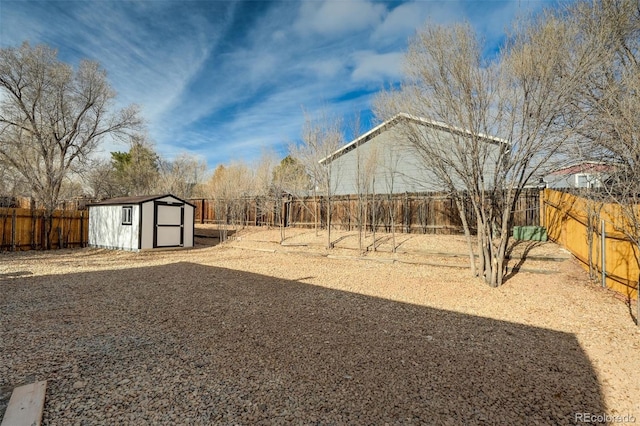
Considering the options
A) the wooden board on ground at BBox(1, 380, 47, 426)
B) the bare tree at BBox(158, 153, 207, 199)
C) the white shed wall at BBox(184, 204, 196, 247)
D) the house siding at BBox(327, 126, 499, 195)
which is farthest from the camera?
the bare tree at BBox(158, 153, 207, 199)

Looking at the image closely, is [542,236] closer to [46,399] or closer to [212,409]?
[212,409]

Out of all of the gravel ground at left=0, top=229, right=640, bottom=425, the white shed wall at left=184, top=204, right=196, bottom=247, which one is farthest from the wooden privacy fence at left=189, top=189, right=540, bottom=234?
the gravel ground at left=0, top=229, right=640, bottom=425

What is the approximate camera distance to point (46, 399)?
2.54 meters

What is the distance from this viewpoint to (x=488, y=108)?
6594 mm

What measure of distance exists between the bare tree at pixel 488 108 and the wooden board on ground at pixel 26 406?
7.17 meters

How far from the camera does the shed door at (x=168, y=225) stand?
1374 cm

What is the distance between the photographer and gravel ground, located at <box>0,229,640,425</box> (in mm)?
2547

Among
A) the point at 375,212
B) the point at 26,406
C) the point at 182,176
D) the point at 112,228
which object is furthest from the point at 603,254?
the point at 182,176

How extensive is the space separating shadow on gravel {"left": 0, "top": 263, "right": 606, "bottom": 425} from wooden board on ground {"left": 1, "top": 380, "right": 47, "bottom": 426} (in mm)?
85

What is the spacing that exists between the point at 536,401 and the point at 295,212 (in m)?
15.2

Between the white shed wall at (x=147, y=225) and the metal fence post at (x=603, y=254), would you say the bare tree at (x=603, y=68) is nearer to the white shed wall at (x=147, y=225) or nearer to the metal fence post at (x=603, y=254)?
the metal fence post at (x=603, y=254)

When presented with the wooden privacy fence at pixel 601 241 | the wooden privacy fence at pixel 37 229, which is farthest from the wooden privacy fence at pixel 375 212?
the wooden privacy fence at pixel 37 229

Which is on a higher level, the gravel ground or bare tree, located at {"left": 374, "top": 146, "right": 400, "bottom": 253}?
bare tree, located at {"left": 374, "top": 146, "right": 400, "bottom": 253}

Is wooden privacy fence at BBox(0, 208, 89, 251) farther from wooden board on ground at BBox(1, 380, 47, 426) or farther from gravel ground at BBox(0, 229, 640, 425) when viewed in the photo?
wooden board on ground at BBox(1, 380, 47, 426)
